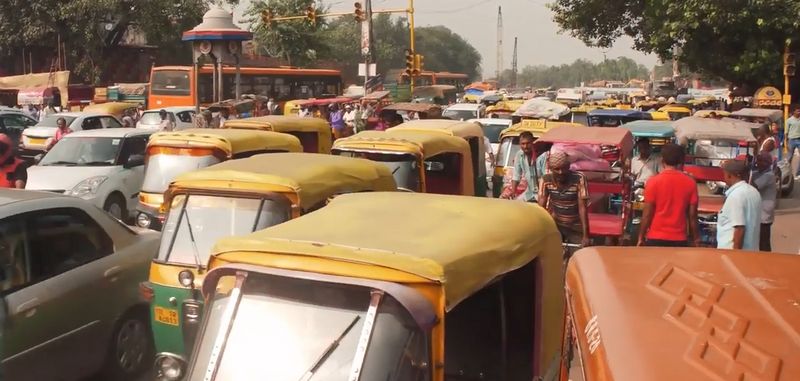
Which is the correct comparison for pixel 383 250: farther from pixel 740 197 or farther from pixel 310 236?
pixel 740 197

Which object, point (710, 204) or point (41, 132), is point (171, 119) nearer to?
point (41, 132)

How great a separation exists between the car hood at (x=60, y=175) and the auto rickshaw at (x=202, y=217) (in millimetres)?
6634

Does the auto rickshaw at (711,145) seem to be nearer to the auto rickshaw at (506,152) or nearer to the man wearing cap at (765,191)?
the man wearing cap at (765,191)

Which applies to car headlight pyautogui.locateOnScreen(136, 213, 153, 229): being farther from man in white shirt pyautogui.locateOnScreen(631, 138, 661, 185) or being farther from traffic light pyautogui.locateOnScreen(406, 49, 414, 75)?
traffic light pyautogui.locateOnScreen(406, 49, 414, 75)

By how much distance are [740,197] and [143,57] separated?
4647 centimetres

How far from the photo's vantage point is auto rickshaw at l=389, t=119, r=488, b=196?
1132 centimetres

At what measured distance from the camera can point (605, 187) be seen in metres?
10.5

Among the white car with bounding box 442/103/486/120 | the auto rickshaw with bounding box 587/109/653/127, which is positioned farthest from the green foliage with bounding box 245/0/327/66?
the auto rickshaw with bounding box 587/109/653/127

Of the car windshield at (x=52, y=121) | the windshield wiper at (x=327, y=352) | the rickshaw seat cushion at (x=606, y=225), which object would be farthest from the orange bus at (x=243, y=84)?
the windshield wiper at (x=327, y=352)

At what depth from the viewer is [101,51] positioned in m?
43.8

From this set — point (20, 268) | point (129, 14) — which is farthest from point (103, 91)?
point (20, 268)

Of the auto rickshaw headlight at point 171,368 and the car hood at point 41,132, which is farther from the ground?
the car hood at point 41,132

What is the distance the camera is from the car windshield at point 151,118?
21830 mm

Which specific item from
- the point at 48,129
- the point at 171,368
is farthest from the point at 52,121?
the point at 171,368
